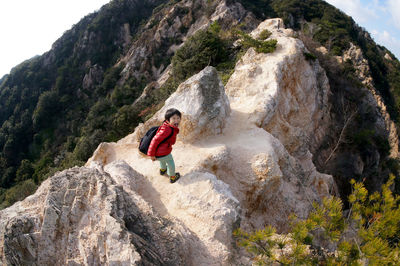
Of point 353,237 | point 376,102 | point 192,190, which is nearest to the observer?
point 353,237

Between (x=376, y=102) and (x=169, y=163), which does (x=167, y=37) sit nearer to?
(x=376, y=102)

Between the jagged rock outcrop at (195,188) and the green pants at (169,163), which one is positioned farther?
the green pants at (169,163)

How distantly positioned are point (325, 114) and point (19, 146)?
6399 centimetres

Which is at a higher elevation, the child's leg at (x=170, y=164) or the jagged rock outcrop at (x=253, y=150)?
the child's leg at (x=170, y=164)

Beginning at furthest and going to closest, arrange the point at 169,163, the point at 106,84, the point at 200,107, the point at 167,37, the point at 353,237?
the point at 106,84 → the point at 167,37 → the point at 200,107 → the point at 169,163 → the point at 353,237

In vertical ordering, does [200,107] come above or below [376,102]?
above

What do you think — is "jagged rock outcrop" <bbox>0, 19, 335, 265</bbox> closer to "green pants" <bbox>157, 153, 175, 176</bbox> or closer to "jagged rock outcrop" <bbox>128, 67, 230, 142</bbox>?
"jagged rock outcrop" <bbox>128, 67, 230, 142</bbox>

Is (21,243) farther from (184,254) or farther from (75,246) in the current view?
(184,254)

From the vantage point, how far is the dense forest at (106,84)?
77.0 ft

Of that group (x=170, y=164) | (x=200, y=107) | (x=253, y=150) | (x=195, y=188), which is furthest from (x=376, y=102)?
(x=170, y=164)

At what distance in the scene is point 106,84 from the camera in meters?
55.8

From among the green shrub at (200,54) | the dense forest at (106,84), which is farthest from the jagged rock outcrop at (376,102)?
the green shrub at (200,54)

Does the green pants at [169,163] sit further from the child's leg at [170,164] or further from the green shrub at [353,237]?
the green shrub at [353,237]

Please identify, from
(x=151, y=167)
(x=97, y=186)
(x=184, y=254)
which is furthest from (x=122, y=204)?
(x=151, y=167)
